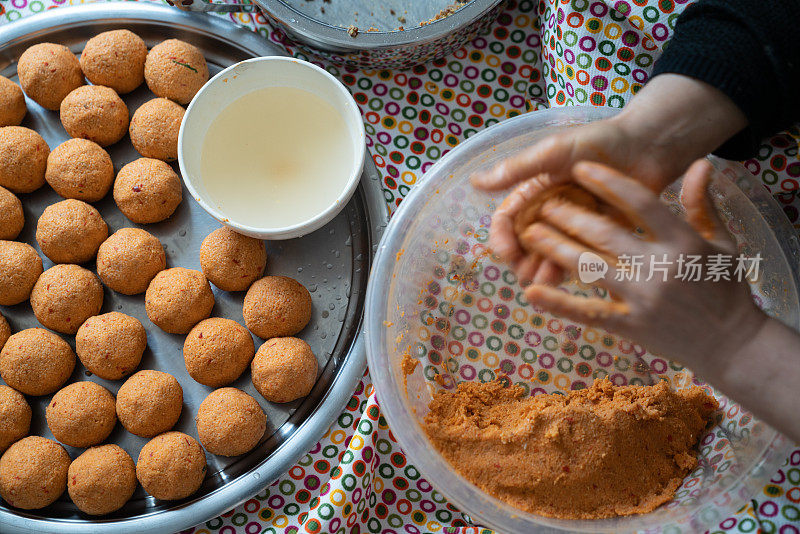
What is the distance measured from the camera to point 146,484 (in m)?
1.00

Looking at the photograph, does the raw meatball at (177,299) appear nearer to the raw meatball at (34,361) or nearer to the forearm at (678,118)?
the raw meatball at (34,361)

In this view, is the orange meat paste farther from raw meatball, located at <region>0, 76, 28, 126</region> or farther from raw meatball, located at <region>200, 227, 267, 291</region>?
raw meatball, located at <region>0, 76, 28, 126</region>

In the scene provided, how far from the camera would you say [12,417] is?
3.32 feet

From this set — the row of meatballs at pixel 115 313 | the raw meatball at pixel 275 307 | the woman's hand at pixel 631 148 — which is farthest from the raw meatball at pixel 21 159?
the woman's hand at pixel 631 148

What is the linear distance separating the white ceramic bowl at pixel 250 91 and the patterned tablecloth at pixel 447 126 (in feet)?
0.41

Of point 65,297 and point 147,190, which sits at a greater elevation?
point 147,190

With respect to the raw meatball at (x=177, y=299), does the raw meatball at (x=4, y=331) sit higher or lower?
lower

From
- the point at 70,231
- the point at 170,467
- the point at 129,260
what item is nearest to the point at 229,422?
the point at 170,467

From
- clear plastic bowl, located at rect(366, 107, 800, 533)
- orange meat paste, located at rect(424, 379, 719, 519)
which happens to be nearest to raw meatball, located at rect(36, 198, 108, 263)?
clear plastic bowl, located at rect(366, 107, 800, 533)

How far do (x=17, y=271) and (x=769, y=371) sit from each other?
1.17 meters

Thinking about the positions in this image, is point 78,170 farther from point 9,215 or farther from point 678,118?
point 678,118

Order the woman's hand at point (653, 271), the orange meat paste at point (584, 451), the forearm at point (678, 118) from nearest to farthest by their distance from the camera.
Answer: the woman's hand at point (653, 271) < the forearm at point (678, 118) < the orange meat paste at point (584, 451)

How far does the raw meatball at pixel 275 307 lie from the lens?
104cm

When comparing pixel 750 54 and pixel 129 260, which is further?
pixel 129 260
